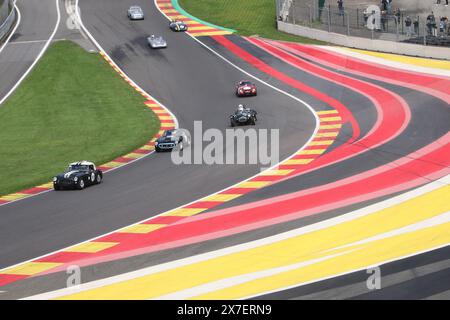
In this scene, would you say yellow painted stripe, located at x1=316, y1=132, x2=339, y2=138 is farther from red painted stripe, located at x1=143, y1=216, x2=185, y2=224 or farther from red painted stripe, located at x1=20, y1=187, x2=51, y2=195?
red painted stripe, located at x1=143, y1=216, x2=185, y2=224

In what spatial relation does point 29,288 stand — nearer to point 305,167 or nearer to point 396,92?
point 305,167

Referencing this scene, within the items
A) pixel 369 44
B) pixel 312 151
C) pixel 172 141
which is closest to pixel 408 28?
pixel 369 44

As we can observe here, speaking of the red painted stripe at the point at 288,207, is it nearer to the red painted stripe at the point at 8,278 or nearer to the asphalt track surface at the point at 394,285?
the red painted stripe at the point at 8,278

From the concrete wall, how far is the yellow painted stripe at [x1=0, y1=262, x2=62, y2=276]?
3923cm

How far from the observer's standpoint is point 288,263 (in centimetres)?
2506

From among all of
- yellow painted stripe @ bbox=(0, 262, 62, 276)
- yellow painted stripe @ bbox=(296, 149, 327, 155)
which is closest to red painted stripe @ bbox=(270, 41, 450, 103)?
yellow painted stripe @ bbox=(296, 149, 327, 155)

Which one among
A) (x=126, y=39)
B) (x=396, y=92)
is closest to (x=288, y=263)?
(x=396, y=92)

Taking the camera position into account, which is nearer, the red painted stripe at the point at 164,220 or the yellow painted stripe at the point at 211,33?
the red painted stripe at the point at 164,220

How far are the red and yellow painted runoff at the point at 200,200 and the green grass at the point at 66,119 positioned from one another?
Result: 2081mm

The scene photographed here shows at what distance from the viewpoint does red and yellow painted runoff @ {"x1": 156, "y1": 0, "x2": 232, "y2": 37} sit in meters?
73.7

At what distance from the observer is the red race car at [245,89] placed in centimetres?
5622

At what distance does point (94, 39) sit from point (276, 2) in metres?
15.8

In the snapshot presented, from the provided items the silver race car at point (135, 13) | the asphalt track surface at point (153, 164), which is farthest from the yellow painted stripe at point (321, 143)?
the silver race car at point (135, 13)
